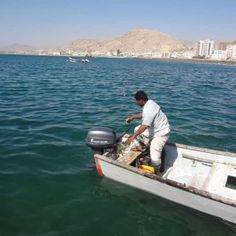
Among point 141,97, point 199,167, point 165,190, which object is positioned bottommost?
point 199,167

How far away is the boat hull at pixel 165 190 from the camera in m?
6.73

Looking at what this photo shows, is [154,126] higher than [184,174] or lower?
higher

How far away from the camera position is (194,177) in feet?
28.5

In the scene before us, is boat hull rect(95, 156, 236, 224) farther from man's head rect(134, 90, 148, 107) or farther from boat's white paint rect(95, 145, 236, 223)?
man's head rect(134, 90, 148, 107)

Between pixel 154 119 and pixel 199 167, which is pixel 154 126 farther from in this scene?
pixel 199 167

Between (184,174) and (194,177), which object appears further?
(184,174)

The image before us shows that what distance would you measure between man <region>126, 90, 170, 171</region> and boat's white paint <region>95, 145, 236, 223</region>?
92 centimetres

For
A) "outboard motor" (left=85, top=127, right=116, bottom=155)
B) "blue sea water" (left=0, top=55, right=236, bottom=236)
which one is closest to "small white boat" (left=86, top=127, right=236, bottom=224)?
"outboard motor" (left=85, top=127, right=116, bottom=155)

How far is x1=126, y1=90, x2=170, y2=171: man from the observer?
25.8ft

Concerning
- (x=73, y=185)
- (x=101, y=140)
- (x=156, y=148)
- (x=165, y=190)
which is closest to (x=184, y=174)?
(x=156, y=148)

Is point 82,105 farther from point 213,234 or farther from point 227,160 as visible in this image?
point 213,234

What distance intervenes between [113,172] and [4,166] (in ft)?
13.5

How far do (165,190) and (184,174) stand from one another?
1778mm

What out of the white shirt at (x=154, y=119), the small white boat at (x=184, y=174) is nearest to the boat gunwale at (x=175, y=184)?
the small white boat at (x=184, y=174)
